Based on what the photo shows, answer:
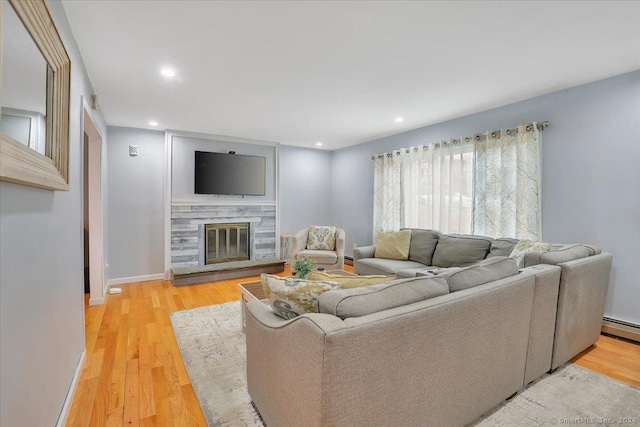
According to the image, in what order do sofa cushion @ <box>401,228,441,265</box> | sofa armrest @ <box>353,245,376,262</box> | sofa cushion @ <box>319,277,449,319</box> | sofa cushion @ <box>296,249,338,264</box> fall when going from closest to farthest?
sofa cushion @ <box>319,277,449,319</box> → sofa cushion @ <box>401,228,441,265</box> → sofa armrest @ <box>353,245,376,262</box> → sofa cushion @ <box>296,249,338,264</box>

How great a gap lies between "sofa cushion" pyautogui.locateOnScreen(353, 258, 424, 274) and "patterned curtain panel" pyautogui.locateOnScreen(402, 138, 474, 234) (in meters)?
0.81

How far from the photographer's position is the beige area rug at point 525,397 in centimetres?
170

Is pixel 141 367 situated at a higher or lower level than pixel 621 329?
lower

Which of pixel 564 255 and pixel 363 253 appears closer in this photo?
pixel 564 255

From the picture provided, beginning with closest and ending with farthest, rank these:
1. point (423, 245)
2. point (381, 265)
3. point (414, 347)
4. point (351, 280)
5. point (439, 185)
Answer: point (414, 347) < point (351, 280) < point (381, 265) < point (423, 245) < point (439, 185)

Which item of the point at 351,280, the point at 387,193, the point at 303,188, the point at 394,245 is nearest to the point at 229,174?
the point at 303,188

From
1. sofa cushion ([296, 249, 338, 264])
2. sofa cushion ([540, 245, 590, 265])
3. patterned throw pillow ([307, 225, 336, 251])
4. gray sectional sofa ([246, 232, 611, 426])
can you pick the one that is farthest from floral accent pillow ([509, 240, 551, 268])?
patterned throw pillow ([307, 225, 336, 251])

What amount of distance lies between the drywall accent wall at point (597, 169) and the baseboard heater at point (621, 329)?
56 millimetres

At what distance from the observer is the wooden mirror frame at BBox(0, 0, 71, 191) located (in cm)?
101

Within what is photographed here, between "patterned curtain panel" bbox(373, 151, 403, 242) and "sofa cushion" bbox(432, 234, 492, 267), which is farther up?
"patterned curtain panel" bbox(373, 151, 403, 242)

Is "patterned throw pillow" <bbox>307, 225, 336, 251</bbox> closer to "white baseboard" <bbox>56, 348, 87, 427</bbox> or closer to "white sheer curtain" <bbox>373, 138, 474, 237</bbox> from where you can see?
"white sheer curtain" <bbox>373, 138, 474, 237</bbox>

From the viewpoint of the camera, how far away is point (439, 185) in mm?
4238

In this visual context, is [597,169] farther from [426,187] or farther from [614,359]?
[426,187]

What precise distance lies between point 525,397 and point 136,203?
5.03 metres
